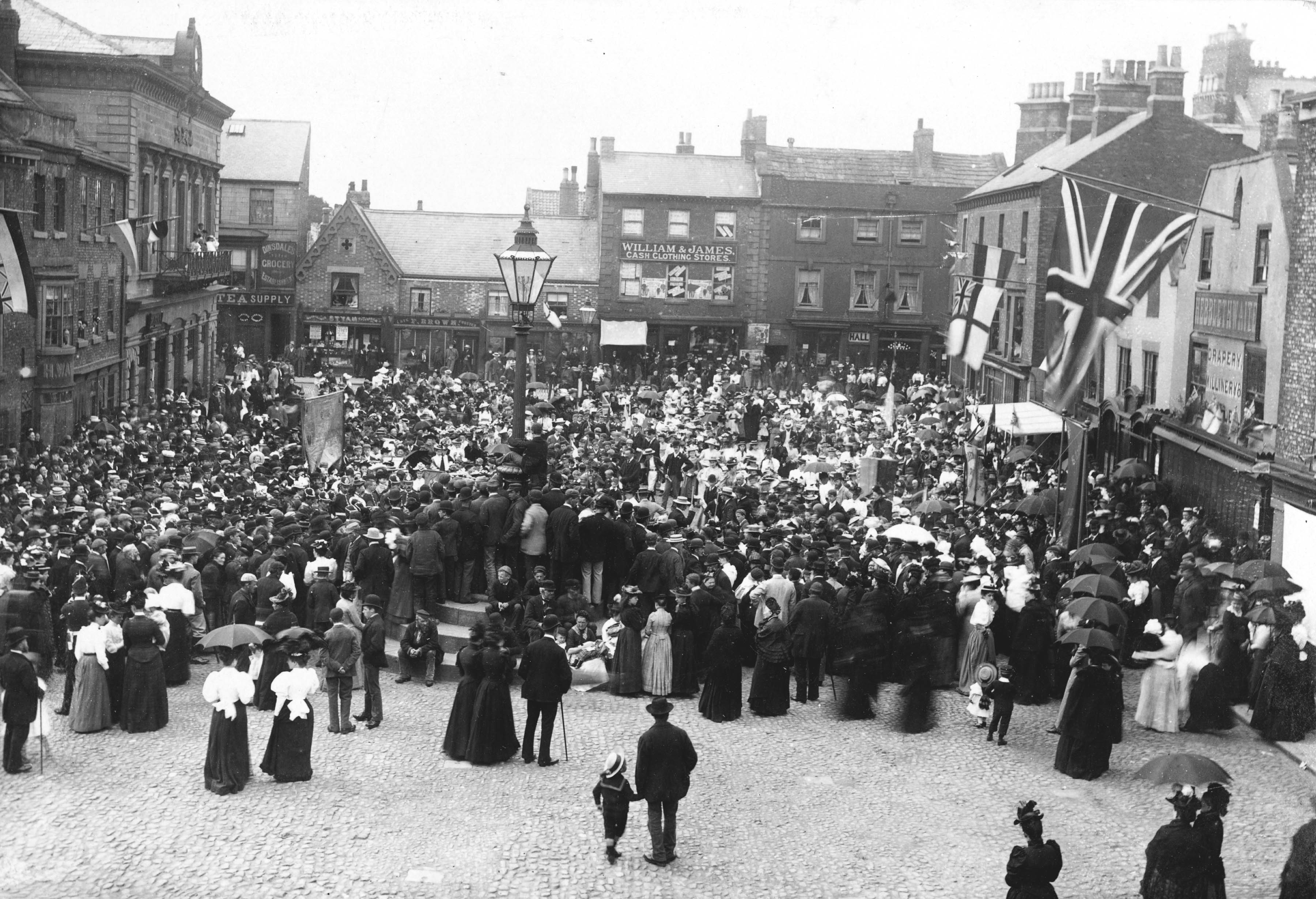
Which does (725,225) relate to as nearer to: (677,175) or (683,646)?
(677,175)

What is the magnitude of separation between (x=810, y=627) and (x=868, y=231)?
45057 mm

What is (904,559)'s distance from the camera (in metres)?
20.3

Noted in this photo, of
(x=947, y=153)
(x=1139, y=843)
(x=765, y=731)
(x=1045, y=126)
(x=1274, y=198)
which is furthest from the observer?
(x=947, y=153)

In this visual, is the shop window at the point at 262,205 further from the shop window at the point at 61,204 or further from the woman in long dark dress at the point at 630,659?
the woman in long dark dress at the point at 630,659

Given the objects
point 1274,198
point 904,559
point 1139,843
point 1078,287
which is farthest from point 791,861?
point 1274,198

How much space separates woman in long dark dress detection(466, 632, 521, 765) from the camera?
1524 centimetres

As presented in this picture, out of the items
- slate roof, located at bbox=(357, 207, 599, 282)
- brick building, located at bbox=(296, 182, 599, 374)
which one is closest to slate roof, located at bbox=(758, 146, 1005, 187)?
slate roof, located at bbox=(357, 207, 599, 282)

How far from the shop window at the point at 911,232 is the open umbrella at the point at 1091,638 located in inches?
1816

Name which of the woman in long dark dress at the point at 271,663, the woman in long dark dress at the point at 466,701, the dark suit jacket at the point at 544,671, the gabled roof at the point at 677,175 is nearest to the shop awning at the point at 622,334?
the gabled roof at the point at 677,175

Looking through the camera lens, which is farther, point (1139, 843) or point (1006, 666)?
point (1006, 666)

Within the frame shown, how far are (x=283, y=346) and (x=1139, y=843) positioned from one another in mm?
52406

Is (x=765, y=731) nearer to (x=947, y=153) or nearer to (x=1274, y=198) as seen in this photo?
(x=1274, y=198)

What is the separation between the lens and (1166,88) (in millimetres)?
41562

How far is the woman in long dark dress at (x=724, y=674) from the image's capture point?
16703 mm
